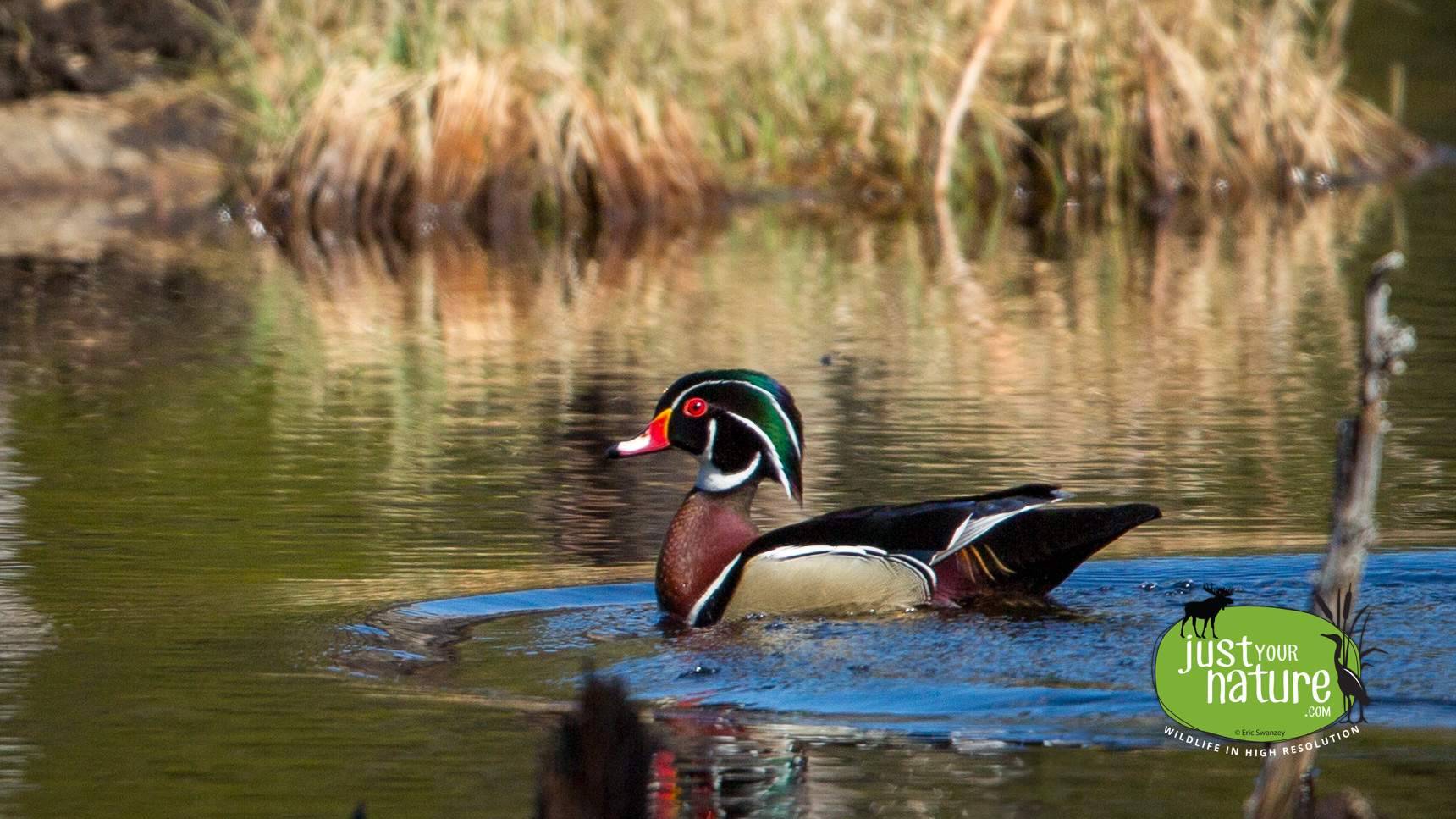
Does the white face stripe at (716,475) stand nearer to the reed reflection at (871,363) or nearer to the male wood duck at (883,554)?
the male wood duck at (883,554)

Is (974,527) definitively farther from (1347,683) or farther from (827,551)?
(1347,683)

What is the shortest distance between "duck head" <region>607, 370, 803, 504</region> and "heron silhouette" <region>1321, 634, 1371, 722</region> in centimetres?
204

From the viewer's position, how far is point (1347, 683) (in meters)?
4.76

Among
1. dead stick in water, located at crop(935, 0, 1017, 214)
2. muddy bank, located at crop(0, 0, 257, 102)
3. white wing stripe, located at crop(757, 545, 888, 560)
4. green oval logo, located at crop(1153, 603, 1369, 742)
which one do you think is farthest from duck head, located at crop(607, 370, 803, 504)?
muddy bank, located at crop(0, 0, 257, 102)

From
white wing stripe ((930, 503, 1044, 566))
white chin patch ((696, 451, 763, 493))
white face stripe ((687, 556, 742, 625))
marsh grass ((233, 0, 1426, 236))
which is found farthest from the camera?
marsh grass ((233, 0, 1426, 236))

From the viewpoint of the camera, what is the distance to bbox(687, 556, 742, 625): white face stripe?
639 centimetres

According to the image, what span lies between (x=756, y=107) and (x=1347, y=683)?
16.3m

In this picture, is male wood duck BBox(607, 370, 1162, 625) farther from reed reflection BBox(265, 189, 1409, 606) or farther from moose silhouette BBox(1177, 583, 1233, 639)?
moose silhouette BBox(1177, 583, 1233, 639)

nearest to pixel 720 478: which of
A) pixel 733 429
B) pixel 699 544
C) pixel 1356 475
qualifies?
pixel 733 429

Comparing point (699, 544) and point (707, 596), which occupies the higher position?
point (699, 544)

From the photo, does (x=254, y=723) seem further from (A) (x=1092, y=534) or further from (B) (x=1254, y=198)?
(B) (x=1254, y=198)

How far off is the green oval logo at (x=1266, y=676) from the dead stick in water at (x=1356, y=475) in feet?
0.94

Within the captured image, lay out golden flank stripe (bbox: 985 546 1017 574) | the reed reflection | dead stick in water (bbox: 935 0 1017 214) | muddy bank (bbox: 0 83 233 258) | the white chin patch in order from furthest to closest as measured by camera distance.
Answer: muddy bank (bbox: 0 83 233 258) → dead stick in water (bbox: 935 0 1017 214) → the reed reflection → the white chin patch → golden flank stripe (bbox: 985 546 1017 574)

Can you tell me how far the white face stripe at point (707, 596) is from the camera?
639 cm
